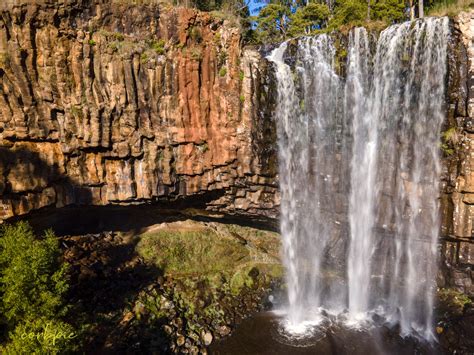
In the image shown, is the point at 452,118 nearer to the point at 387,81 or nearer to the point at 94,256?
the point at 387,81

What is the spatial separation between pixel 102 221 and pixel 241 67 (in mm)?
12202

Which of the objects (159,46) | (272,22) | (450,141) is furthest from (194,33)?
(272,22)

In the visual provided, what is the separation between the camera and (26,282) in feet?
41.3

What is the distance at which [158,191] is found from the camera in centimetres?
1766

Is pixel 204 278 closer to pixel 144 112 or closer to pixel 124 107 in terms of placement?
pixel 144 112

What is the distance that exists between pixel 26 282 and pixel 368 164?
15.5m

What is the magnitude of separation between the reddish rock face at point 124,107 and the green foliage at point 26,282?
9.18 ft

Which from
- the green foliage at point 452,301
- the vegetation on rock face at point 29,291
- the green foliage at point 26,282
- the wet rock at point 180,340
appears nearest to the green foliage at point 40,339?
the vegetation on rock face at point 29,291

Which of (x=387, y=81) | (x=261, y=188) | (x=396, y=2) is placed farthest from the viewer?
(x=396, y=2)

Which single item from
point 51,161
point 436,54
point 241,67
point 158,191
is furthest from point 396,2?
point 51,161

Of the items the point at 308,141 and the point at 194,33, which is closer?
the point at 194,33

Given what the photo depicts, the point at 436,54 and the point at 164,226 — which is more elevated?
the point at 436,54

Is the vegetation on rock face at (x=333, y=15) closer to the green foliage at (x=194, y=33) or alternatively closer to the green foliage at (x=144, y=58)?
the green foliage at (x=194, y=33)

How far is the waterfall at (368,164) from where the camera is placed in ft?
53.8
